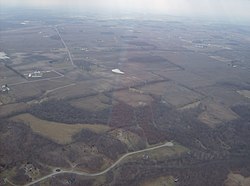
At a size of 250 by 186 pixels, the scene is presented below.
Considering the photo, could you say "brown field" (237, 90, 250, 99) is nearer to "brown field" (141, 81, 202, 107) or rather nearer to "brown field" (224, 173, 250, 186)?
"brown field" (141, 81, 202, 107)

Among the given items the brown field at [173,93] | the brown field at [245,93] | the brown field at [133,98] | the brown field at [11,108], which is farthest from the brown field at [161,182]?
the brown field at [245,93]

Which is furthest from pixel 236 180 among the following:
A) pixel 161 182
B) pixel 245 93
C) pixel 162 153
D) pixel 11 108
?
pixel 245 93

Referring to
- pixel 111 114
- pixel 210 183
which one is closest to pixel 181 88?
pixel 111 114

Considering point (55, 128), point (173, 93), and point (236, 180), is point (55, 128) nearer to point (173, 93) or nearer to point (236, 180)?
point (236, 180)

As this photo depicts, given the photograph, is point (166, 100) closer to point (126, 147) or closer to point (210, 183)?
point (126, 147)

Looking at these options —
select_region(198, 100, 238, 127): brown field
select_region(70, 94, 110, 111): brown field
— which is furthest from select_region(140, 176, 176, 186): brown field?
select_region(70, 94, 110, 111): brown field

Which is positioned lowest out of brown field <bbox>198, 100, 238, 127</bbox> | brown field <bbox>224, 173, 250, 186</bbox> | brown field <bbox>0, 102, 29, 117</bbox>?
brown field <bbox>224, 173, 250, 186</bbox>
